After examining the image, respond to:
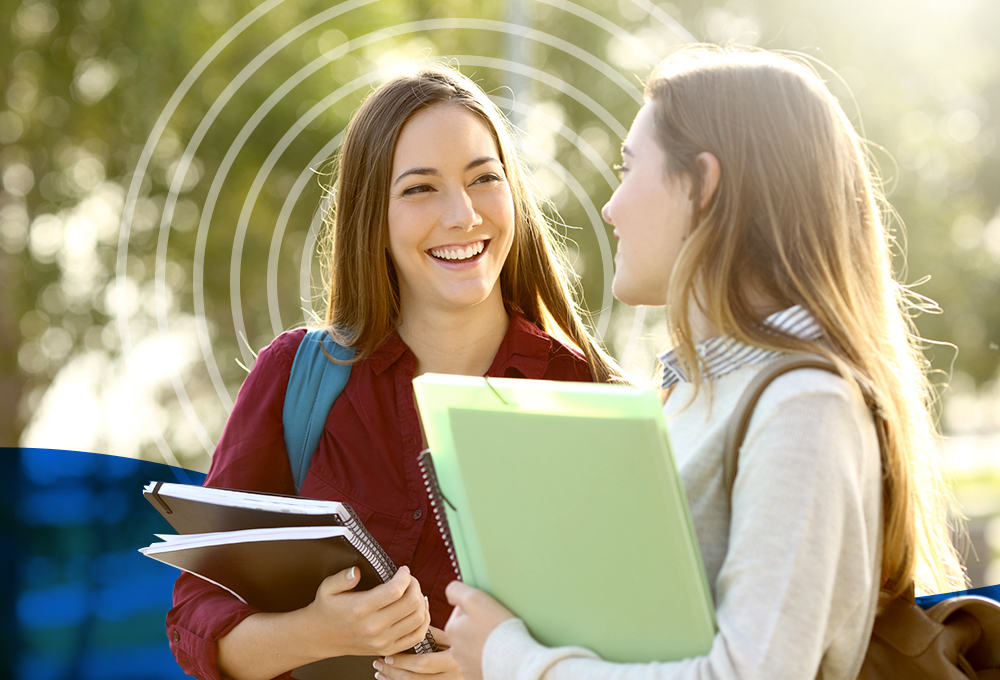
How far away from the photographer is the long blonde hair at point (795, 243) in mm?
1557

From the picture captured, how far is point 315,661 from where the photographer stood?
2.28 m

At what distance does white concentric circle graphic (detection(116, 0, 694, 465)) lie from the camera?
982cm

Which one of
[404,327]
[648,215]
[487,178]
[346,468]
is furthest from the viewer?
[404,327]

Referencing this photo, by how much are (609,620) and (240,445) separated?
125 centimetres

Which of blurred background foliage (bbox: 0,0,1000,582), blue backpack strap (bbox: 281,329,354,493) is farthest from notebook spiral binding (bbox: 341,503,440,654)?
blurred background foliage (bbox: 0,0,1000,582)

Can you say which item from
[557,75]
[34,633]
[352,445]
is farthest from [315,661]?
[557,75]

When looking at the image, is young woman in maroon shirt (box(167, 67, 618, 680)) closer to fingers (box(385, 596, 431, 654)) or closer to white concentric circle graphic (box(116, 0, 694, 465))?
fingers (box(385, 596, 431, 654))

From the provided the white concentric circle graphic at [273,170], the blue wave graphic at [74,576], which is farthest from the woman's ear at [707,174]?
the white concentric circle graphic at [273,170]

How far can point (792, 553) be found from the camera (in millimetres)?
1346

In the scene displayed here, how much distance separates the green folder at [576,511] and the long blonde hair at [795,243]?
11.0 inches

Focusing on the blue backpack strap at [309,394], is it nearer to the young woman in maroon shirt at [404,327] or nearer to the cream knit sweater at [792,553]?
the young woman in maroon shirt at [404,327]

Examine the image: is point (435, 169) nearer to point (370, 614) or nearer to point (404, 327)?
point (404, 327)

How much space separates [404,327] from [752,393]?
1.51 meters

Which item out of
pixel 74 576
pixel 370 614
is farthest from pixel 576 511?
pixel 74 576
